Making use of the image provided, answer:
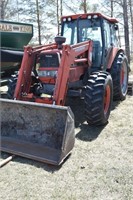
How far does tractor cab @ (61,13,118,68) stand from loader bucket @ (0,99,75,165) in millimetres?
2337

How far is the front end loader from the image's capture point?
382cm

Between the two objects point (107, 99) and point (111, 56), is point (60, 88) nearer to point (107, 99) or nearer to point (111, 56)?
point (107, 99)

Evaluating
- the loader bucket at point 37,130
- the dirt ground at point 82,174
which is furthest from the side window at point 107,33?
the loader bucket at point 37,130

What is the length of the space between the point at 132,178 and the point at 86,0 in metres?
16.1

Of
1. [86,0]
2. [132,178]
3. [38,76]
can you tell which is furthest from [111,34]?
[86,0]

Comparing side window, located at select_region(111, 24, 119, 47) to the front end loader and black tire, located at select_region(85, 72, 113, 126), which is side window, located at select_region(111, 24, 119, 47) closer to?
the front end loader

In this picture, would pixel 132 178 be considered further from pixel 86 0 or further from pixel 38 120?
pixel 86 0

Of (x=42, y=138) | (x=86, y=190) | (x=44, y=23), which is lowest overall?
(x=86, y=190)

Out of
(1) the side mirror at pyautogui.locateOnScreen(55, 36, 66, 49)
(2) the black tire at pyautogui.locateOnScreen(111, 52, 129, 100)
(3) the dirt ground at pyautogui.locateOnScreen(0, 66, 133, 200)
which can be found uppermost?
(1) the side mirror at pyautogui.locateOnScreen(55, 36, 66, 49)

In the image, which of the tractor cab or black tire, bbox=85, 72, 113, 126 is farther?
the tractor cab

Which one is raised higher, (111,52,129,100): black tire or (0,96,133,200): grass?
(111,52,129,100): black tire

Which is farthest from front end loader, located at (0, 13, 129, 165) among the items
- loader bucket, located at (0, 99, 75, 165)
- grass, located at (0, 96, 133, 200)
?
grass, located at (0, 96, 133, 200)

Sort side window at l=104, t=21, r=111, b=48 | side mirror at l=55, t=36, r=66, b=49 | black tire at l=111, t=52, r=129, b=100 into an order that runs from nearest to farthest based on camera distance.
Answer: side mirror at l=55, t=36, r=66, b=49
side window at l=104, t=21, r=111, b=48
black tire at l=111, t=52, r=129, b=100

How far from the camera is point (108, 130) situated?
4793 mm
